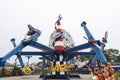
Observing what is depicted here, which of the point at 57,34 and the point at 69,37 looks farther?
the point at 69,37

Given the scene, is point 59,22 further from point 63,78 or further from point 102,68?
point 102,68

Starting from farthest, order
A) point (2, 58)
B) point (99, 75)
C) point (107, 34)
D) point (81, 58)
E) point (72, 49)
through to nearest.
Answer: point (81, 58) → point (107, 34) → point (72, 49) → point (2, 58) → point (99, 75)

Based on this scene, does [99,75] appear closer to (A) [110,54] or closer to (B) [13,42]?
(B) [13,42]

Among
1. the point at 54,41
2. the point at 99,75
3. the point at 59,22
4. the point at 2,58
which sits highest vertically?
the point at 59,22

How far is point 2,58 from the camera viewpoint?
61.0ft

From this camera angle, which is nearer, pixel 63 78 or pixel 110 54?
pixel 63 78

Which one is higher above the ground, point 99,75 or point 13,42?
point 13,42

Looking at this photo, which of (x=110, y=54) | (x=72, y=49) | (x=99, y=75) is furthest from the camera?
(x=110, y=54)

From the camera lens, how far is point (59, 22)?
95.6ft

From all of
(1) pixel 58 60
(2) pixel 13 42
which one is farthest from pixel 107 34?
(2) pixel 13 42

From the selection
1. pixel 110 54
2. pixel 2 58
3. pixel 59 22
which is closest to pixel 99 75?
pixel 2 58

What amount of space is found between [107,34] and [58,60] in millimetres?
5795

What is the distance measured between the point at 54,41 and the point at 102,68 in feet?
43.1

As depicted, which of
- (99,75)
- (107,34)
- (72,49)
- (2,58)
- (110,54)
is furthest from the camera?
(110,54)
